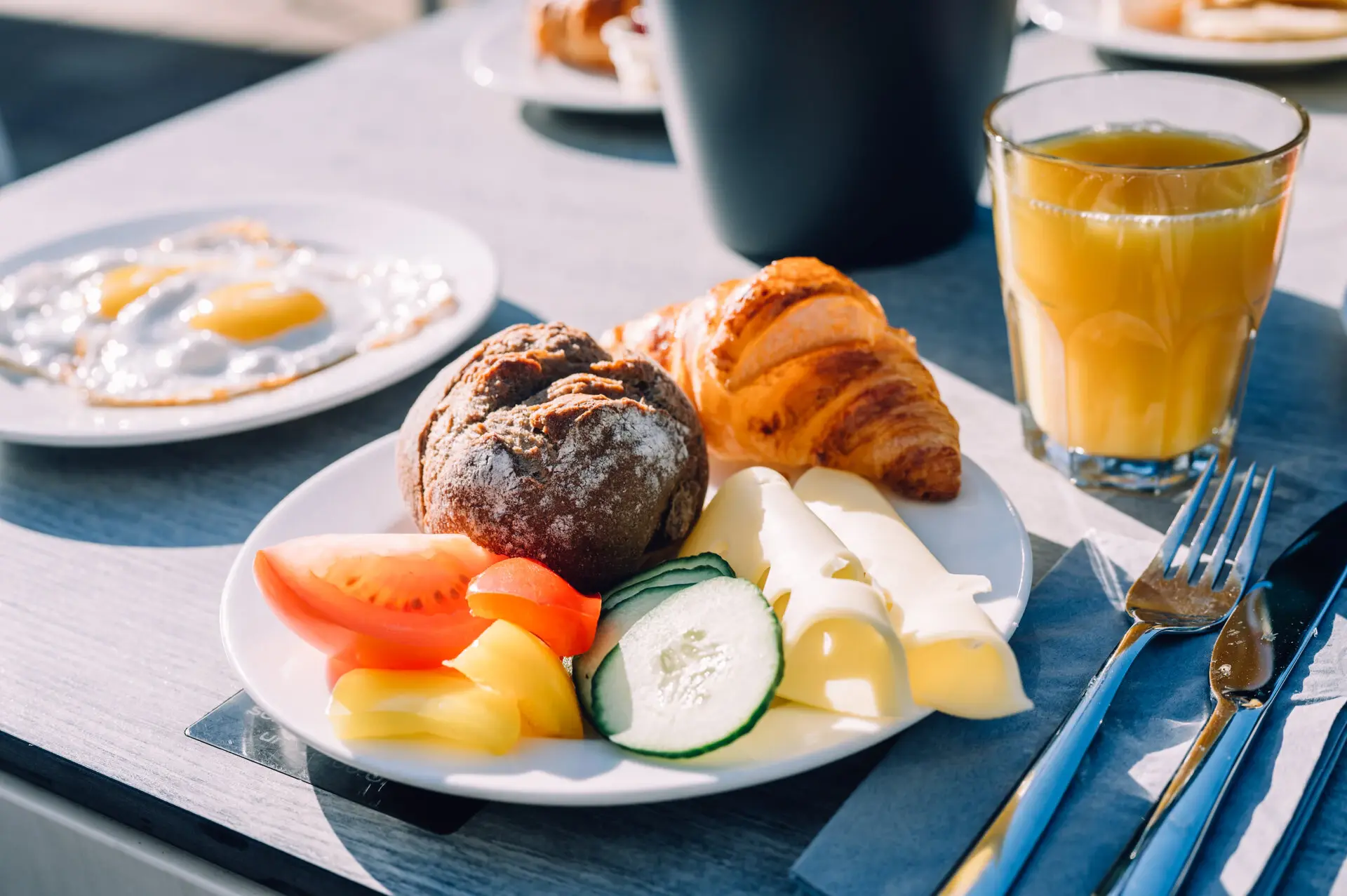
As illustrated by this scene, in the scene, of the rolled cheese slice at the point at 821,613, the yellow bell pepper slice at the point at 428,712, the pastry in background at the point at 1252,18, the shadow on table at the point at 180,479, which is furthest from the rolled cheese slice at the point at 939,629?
the pastry in background at the point at 1252,18

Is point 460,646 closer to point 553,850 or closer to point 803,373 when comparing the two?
point 553,850

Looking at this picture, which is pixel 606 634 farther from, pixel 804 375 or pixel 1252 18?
pixel 1252 18

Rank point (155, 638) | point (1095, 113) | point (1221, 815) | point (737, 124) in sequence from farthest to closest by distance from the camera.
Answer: point (737, 124) → point (1095, 113) → point (155, 638) → point (1221, 815)

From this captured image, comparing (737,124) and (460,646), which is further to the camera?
(737,124)

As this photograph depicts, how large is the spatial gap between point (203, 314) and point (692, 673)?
0.82 metres

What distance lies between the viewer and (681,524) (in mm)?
869

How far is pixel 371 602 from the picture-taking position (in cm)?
74

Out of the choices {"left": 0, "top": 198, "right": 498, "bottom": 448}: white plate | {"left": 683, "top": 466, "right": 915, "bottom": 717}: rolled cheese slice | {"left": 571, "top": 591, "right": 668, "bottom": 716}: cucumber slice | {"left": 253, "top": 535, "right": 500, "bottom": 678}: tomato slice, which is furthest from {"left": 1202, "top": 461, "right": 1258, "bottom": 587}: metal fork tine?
{"left": 0, "top": 198, "right": 498, "bottom": 448}: white plate

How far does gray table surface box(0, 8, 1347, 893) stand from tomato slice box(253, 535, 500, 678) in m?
0.09

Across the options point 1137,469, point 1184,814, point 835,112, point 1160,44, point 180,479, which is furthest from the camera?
point 1160,44

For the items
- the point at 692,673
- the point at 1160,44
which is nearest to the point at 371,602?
the point at 692,673

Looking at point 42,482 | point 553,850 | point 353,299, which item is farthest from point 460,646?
point 353,299

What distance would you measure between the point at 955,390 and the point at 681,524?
0.42 m

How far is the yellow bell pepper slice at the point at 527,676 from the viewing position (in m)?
0.69
